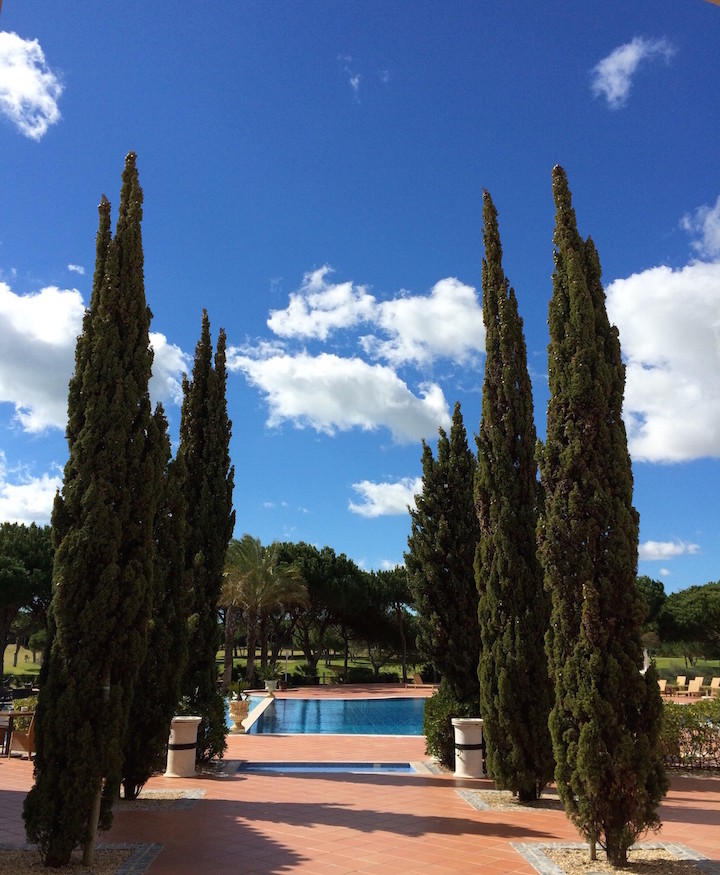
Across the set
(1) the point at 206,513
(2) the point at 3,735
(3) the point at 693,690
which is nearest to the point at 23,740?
(2) the point at 3,735

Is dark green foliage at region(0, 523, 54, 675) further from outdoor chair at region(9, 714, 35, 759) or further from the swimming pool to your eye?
the swimming pool

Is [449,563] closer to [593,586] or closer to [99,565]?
[593,586]

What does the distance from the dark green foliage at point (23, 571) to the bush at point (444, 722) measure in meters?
23.4

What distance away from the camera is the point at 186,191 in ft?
35.5

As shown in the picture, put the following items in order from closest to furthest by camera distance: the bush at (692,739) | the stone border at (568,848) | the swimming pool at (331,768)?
1. the stone border at (568,848)
2. the bush at (692,739)
3. the swimming pool at (331,768)

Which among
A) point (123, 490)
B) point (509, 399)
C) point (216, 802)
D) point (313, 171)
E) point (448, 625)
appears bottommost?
point (216, 802)

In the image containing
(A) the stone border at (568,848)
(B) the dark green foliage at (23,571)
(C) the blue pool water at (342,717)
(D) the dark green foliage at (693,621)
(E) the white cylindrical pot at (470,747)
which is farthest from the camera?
(D) the dark green foliage at (693,621)

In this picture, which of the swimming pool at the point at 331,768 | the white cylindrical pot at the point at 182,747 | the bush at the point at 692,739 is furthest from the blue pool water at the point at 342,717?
the bush at the point at 692,739

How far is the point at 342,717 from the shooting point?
23828 mm

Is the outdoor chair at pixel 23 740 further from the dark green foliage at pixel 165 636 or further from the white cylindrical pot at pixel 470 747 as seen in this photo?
the white cylindrical pot at pixel 470 747

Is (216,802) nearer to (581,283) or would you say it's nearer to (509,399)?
(509,399)

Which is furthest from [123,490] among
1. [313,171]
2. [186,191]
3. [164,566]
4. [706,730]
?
[706,730]

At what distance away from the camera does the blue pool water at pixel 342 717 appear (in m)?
20.3

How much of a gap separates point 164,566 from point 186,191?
239 inches
